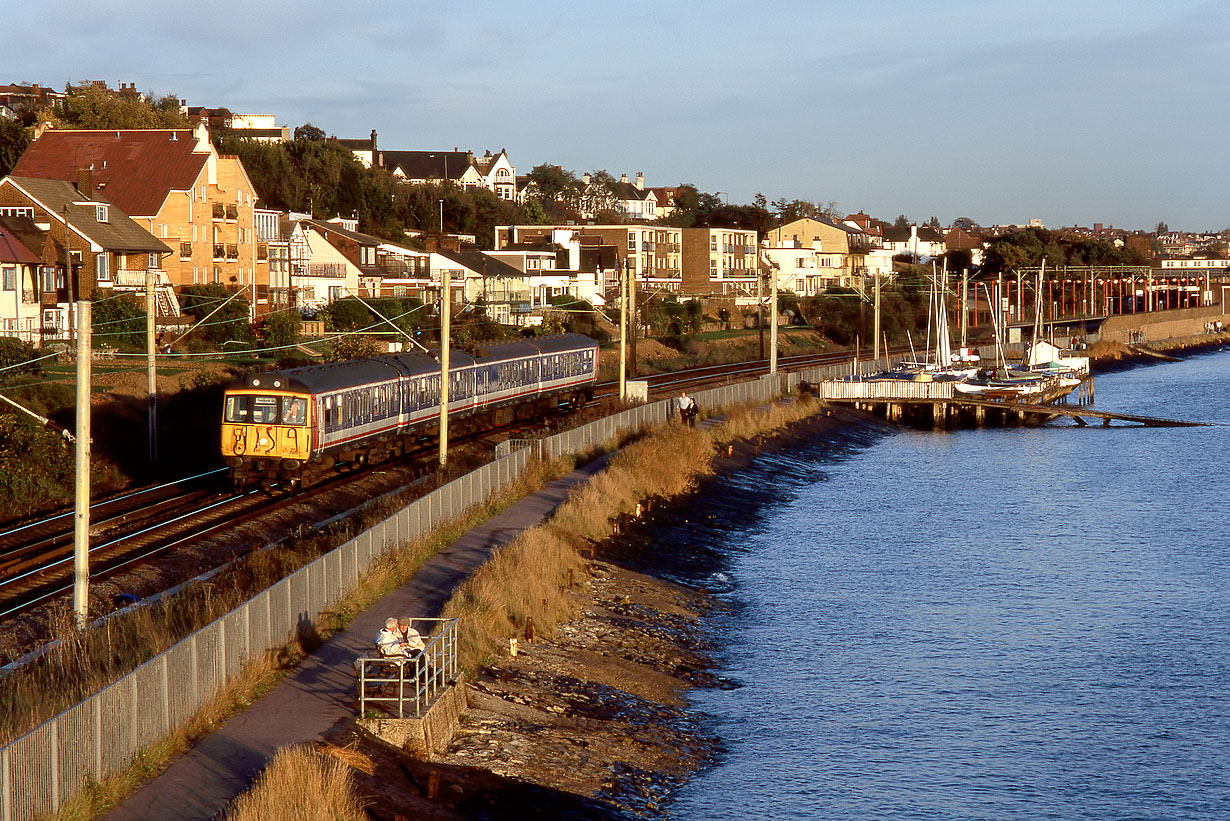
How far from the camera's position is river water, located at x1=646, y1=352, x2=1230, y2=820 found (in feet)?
71.7

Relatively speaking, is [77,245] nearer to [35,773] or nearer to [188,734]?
[188,734]

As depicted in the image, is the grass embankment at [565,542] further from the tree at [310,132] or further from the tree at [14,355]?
the tree at [310,132]

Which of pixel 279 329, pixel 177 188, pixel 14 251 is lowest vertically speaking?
pixel 279 329

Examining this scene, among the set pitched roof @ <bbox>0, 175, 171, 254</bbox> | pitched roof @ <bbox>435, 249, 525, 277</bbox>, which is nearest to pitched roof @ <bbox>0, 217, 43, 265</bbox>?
pitched roof @ <bbox>0, 175, 171, 254</bbox>

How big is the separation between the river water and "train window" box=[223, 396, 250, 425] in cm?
1143

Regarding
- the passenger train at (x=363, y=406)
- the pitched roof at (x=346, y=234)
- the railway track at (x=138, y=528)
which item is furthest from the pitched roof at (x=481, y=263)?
the railway track at (x=138, y=528)

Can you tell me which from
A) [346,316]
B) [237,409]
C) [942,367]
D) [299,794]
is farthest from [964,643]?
[942,367]

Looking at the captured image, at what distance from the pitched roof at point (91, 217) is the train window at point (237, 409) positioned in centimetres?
3570

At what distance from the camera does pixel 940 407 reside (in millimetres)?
79188

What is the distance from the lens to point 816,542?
4259 cm

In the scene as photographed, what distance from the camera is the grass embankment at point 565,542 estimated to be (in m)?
23.8

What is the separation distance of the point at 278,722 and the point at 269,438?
1916 centimetres

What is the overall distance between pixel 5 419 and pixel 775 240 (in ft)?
455

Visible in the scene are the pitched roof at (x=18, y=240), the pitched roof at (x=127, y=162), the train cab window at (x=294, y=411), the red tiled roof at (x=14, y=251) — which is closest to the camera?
the train cab window at (x=294, y=411)
